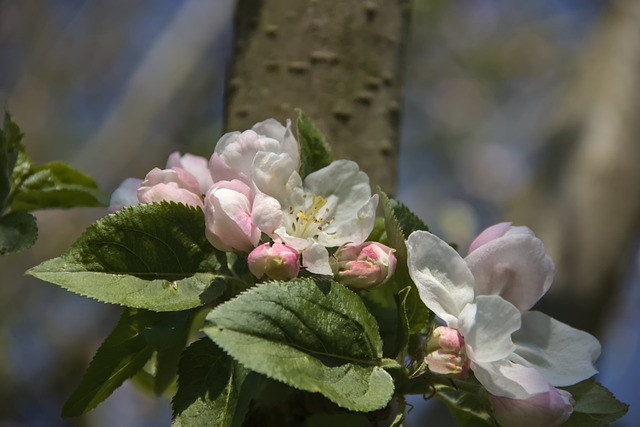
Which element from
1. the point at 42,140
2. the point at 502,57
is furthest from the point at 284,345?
the point at 502,57

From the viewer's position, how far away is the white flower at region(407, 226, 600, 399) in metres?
0.67

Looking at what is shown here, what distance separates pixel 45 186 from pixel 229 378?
1.34 ft

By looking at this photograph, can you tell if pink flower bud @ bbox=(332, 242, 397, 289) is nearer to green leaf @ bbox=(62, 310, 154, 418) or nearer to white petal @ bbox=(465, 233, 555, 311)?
white petal @ bbox=(465, 233, 555, 311)

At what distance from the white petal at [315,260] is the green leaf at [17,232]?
12.6 inches

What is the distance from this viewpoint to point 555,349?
2.47 ft

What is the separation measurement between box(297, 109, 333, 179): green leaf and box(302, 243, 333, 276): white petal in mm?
142

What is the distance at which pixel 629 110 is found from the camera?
6.84 ft

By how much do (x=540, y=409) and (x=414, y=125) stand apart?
18.0ft

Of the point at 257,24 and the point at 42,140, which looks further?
the point at 42,140

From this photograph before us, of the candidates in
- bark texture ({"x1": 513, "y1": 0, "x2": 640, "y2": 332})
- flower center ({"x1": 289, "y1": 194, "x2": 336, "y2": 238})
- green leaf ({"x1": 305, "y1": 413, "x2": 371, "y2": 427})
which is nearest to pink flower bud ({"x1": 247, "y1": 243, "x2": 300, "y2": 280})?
flower center ({"x1": 289, "y1": 194, "x2": 336, "y2": 238})

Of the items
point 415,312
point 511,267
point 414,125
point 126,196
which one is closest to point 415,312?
point 415,312

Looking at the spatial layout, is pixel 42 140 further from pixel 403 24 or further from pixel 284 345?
pixel 284 345

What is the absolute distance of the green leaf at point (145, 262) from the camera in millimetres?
677

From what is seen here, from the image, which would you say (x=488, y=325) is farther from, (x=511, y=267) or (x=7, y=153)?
(x=7, y=153)
